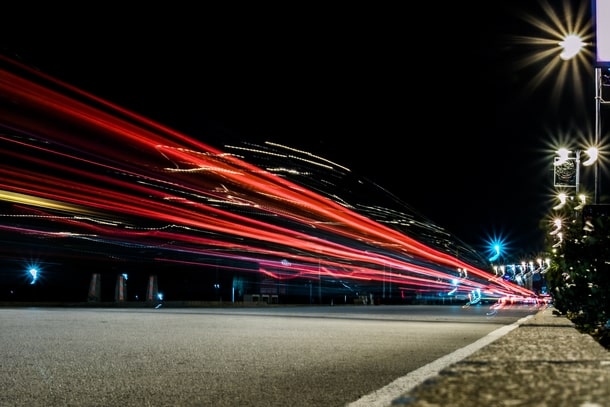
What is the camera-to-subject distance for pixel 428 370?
7785 millimetres

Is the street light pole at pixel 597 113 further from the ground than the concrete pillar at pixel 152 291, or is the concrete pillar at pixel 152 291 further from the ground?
the street light pole at pixel 597 113

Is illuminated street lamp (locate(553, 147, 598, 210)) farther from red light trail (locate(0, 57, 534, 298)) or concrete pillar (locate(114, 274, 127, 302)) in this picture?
concrete pillar (locate(114, 274, 127, 302))

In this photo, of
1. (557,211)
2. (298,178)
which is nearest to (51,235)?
(298,178)

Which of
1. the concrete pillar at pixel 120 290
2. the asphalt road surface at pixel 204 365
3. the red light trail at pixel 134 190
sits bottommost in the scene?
the asphalt road surface at pixel 204 365

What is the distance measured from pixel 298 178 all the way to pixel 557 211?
13.0 meters

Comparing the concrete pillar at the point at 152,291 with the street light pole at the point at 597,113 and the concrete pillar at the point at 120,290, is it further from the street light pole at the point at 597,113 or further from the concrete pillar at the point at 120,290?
the street light pole at the point at 597,113

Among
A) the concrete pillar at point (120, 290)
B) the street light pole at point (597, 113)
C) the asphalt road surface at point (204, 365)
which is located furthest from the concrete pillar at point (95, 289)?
the street light pole at point (597, 113)

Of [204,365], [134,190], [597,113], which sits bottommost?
[204,365]

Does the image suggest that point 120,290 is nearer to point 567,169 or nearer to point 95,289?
point 95,289

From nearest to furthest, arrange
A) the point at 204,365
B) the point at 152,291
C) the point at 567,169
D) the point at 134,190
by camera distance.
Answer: the point at 204,365, the point at 567,169, the point at 134,190, the point at 152,291

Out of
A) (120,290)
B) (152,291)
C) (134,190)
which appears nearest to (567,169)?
(134,190)

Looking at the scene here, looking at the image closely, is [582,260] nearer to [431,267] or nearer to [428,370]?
[428,370]

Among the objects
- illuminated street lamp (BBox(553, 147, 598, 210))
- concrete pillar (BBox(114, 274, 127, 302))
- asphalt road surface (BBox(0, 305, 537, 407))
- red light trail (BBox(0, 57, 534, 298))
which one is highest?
red light trail (BBox(0, 57, 534, 298))

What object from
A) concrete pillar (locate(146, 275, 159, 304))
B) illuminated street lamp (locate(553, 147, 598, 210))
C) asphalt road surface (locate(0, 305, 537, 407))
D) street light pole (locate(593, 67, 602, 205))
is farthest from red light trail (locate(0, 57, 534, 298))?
street light pole (locate(593, 67, 602, 205))
